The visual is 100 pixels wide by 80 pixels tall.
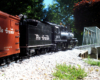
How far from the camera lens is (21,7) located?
17.5 m

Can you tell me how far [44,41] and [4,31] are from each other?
5.06 meters

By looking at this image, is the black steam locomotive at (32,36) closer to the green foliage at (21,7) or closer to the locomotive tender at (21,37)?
the locomotive tender at (21,37)

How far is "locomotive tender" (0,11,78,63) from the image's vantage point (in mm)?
5672

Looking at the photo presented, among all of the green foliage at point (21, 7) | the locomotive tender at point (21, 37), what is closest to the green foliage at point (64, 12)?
the green foliage at point (21, 7)

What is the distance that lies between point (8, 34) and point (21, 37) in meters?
2.14

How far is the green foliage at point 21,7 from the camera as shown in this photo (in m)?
16.6

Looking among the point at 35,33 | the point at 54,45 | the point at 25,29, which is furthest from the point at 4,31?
the point at 54,45

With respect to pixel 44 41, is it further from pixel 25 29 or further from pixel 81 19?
pixel 81 19

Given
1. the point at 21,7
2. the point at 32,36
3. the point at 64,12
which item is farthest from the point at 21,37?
the point at 64,12

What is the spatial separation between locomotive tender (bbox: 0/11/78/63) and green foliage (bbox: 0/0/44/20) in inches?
302

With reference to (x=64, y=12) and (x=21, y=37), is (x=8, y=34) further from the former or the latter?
(x=64, y=12)

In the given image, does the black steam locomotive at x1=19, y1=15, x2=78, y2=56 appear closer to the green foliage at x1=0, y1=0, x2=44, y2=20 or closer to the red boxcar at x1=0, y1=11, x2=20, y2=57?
the red boxcar at x1=0, y1=11, x2=20, y2=57

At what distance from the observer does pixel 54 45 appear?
493 inches

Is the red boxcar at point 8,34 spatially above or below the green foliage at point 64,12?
below
